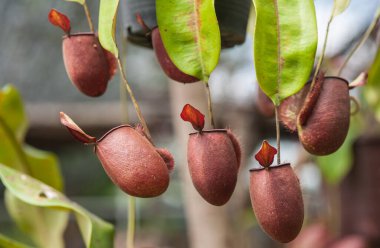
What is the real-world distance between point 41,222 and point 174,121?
54cm

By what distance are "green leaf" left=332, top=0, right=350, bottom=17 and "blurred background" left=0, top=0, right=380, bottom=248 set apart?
0.17 meters

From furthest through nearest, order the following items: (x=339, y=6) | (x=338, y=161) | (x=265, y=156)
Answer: (x=338, y=161) → (x=339, y=6) → (x=265, y=156)

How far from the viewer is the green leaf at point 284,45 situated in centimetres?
63

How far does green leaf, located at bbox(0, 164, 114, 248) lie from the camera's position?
83cm

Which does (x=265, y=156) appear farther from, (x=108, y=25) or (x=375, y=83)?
(x=375, y=83)

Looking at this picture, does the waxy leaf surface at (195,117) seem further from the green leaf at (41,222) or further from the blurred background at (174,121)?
the green leaf at (41,222)

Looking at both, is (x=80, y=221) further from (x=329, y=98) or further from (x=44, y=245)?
(x=329, y=98)

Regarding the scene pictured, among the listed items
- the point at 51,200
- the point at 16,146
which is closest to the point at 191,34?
the point at 51,200

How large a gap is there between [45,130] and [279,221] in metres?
2.28

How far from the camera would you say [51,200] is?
2.73 ft

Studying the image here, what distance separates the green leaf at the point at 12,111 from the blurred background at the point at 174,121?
0.20 metres

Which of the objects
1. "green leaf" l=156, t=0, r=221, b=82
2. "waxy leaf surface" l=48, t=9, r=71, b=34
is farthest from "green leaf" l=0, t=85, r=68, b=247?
"green leaf" l=156, t=0, r=221, b=82

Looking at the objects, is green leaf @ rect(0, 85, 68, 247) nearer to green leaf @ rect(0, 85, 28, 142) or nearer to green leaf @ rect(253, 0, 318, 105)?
green leaf @ rect(0, 85, 28, 142)

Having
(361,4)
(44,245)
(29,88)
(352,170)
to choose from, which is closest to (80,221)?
(44,245)
